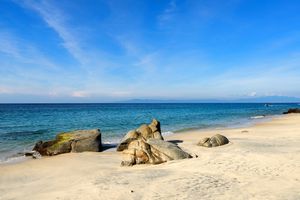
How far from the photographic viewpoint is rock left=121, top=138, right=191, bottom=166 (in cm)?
1274

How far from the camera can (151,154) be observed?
42.4ft

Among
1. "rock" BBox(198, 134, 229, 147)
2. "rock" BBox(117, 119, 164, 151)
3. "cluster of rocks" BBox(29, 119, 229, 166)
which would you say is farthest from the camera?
"rock" BBox(117, 119, 164, 151)

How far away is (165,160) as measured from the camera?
12734mm

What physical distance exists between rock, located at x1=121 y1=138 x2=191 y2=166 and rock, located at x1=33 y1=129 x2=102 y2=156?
13.6ft

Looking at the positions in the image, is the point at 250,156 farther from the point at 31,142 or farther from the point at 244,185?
the point at 31,142

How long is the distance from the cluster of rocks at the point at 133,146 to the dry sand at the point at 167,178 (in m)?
0.62

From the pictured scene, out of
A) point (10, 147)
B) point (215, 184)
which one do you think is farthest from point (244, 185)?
point (10, 147)

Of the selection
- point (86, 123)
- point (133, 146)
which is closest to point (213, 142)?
point (133, 146)

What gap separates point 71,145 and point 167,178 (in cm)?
838

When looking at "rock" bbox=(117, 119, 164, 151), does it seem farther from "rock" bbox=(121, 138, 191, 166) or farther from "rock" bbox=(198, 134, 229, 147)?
"rock" bbox=(121, 138, 191, 166)

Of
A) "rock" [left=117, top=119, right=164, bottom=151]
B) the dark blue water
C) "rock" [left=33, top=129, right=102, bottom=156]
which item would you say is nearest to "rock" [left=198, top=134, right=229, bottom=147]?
"rock" [left=117, top=119, right=164, bottom=151]

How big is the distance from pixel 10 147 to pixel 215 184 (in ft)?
48.8

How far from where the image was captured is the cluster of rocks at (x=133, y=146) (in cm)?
1288

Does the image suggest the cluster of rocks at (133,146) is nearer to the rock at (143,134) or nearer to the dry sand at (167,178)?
the rock at (143,134)
